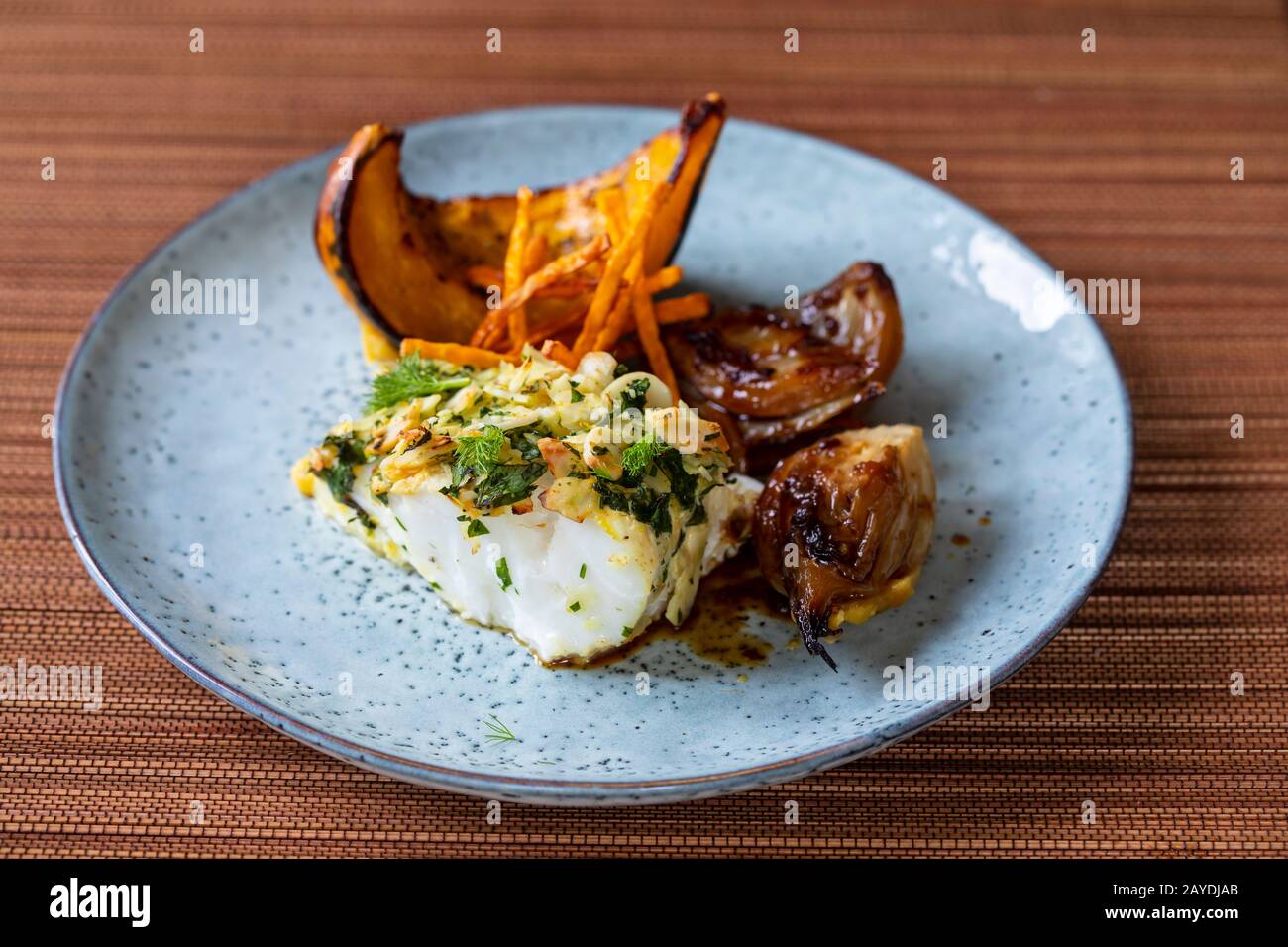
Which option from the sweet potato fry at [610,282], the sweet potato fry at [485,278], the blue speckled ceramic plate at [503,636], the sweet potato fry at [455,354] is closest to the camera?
the blue speckled ceramic plate at [503,636]

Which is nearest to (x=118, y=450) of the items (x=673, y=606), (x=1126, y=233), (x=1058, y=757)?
(x=673, y=606)

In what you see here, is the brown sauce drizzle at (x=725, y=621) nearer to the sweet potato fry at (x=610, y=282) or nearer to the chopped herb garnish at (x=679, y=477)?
the chopped herb garnish at (x=679, y=477)

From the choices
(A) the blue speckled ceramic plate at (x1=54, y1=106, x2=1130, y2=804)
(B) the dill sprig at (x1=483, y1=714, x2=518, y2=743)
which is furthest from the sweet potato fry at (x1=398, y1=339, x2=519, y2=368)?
(B) the dill sprig at (x1=483, y1=714, x2=518, y2=743)

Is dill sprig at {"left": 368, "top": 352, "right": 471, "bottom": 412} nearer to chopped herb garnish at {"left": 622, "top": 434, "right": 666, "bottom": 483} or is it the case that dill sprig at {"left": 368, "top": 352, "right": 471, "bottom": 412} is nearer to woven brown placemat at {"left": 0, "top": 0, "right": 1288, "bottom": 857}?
chopped herb garnish at {"left": 622, "top": 434, "right": 666, "bottom": 483}

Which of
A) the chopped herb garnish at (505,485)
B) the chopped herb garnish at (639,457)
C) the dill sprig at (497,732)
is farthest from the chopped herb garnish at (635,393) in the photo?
the dill sprig at (497,732)

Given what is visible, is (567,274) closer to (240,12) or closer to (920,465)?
(920,465)

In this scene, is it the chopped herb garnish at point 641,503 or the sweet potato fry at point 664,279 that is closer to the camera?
the chopped herb garnish at point 641,503

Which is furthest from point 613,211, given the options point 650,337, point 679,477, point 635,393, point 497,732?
point 497,732
